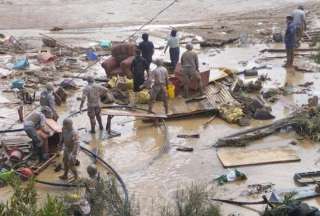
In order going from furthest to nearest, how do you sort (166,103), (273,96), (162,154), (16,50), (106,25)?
1. (106,25)
2. (16,50)
3. (273,96)
4. (166,103)
5. (162,154)

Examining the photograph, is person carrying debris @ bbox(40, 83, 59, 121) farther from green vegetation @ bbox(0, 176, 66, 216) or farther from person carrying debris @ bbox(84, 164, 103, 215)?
green vegetation @ bbox(0, 176, 66, 216)

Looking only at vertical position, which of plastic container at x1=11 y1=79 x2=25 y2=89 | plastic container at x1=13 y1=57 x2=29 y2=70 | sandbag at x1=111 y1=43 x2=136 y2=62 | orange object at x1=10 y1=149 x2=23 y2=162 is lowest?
orange object at x1=10 y1=149 x2=23 y2=162

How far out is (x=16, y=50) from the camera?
999 inches

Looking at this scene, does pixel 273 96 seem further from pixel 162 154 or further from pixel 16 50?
pixel 16 50

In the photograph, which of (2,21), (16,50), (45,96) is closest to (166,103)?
(45,96)

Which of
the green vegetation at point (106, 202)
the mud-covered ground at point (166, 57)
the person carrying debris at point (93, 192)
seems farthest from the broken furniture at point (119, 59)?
the green vegetation at point (106, 202)

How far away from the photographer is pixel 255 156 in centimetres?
1494

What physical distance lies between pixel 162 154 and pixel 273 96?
532 cm

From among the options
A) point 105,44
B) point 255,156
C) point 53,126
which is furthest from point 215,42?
point 53,126

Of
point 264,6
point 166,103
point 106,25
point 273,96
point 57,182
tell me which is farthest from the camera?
point 264,6

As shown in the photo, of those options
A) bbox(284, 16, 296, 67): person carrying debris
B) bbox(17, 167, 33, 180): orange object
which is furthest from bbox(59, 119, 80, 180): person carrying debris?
bbox(284, 16, 296, 67): person carrying debris

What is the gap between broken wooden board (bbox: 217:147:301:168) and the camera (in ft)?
48.0

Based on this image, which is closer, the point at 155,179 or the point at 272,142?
the point at 155,179

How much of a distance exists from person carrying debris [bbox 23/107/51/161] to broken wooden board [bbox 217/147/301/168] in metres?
4.21
